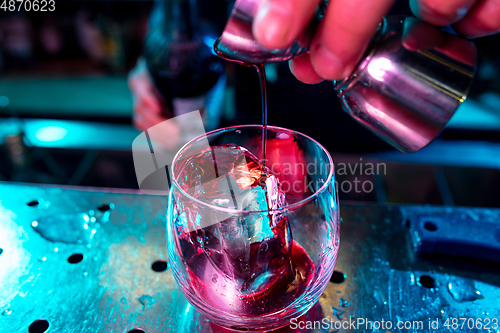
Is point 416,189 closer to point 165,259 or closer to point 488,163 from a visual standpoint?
point 488,163

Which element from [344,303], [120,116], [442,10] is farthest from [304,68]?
[120,116]

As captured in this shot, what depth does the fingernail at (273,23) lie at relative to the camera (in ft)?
1.24

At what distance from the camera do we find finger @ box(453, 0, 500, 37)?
45 cm

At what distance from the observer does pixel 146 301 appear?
0.54 metres

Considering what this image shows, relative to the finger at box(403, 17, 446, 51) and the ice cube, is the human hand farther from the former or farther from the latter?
the ice cube

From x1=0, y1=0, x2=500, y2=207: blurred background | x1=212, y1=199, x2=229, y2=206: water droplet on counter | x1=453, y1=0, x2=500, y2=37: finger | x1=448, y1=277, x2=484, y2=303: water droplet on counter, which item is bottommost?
x1=0, y1=0, x2=500, y2=207: blurred background

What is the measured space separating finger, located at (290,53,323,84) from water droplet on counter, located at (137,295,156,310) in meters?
0.38

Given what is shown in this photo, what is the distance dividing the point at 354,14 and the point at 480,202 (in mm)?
1447

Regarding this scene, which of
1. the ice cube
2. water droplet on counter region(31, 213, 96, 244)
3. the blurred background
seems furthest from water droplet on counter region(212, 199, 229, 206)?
the blurred background

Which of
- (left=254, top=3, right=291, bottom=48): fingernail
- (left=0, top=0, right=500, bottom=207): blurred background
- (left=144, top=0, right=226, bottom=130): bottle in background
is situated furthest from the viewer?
(left=0, top=0, right=500, bottom=207): blurred background

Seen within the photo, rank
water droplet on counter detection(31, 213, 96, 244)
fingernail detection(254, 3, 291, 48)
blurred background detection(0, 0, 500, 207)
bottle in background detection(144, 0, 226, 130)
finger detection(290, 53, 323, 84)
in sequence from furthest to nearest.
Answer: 1. blurred background detection(0, 0, 500, 207)
2. bottle in background detection(144, 0, 226, 130)
3. water droplet on counter detection(31, 213, 96, 244)
4. finger detection(290, 53, 323, 84)
5. fingernail detection(254, 3, 291, 48)

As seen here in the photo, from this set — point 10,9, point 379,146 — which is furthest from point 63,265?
point 10,9

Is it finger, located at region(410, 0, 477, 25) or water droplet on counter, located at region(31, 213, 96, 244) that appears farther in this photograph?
water droplet on counter, located at region(31, 213, 96, 244)

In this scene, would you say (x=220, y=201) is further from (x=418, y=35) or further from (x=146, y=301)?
(x=418, y=35)
